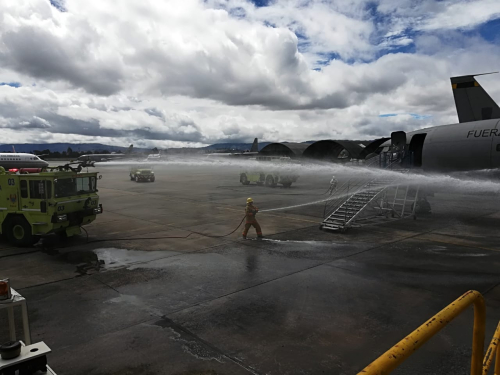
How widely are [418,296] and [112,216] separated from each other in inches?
621

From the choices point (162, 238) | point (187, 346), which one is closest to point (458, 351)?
point (187, 346)

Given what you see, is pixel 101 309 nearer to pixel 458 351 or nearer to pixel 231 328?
pixel 231 328

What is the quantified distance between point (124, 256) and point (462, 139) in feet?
47.9

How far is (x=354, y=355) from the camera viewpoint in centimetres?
587

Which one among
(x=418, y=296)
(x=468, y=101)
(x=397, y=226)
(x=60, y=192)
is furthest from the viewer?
(x=468, y=101)

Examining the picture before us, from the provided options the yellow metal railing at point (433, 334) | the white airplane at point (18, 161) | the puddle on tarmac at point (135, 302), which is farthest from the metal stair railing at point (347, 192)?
the white airplane at point (18, 161)

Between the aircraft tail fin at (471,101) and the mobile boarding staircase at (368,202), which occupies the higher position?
the aircraft tail fin at (471,101)

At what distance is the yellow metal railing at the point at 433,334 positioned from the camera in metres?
2.27

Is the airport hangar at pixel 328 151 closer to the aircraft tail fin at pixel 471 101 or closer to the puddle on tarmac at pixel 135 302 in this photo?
the aircraft tail fin at pixel 471 101

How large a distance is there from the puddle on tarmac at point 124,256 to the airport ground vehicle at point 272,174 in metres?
21.2

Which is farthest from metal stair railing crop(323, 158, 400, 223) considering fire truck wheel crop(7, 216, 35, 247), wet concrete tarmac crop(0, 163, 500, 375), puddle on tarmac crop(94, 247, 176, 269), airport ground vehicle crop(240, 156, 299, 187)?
fire truck wheel crop(7, 216, 35, 247)

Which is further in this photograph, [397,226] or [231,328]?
[397,226]

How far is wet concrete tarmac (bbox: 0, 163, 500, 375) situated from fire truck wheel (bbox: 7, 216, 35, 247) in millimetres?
487

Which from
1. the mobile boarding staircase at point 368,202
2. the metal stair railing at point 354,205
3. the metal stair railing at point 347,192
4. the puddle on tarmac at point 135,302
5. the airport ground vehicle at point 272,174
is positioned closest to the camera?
the puddle on tarmac at point 135,302
